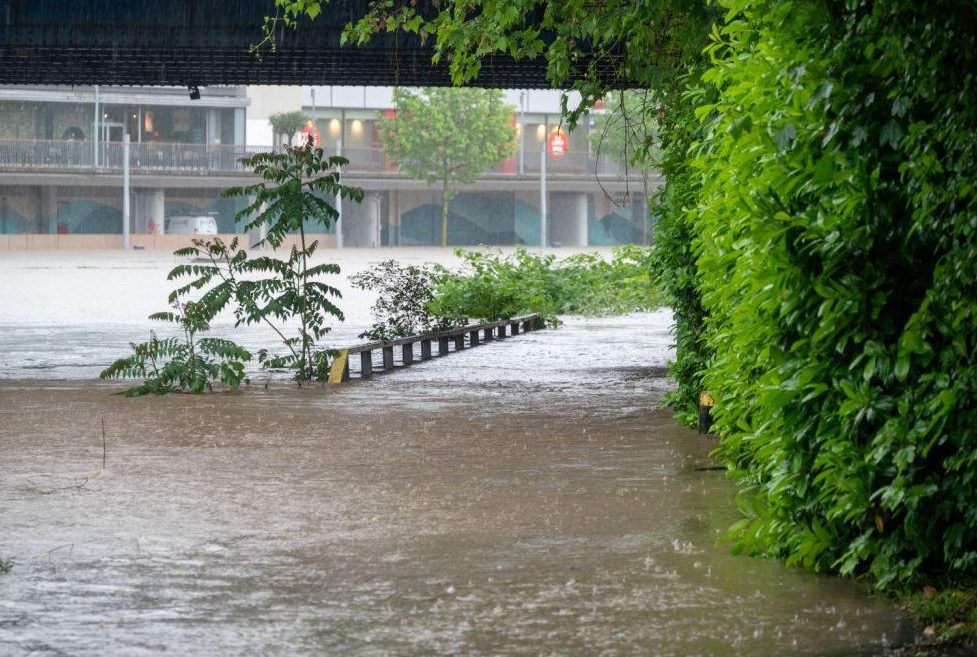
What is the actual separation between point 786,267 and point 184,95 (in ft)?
255

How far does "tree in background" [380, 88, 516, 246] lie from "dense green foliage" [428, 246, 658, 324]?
4761 centimetres

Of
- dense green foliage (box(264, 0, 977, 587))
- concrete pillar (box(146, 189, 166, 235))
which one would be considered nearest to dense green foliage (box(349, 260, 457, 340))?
dense green foliage (box(264, 0, 977, 587))

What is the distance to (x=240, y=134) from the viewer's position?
84.2m

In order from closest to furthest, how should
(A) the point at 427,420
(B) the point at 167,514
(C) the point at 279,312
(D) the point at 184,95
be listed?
→ (B) the point at 167,514 < (A) the point at 427,420 < (C) the point at 279,312 < (D) the point at 184,95

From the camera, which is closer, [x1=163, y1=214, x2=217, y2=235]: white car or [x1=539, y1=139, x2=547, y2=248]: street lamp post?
[x1=163, y1=214, x2=217, y2=235]: white car

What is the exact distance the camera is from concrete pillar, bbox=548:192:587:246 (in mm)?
92500

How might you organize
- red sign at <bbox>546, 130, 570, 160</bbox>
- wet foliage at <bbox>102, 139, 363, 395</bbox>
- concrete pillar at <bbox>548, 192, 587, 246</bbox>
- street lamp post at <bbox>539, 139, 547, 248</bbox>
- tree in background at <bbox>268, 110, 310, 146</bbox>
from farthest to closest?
concrete pillar at <bbox>548, 192, 587, 246</bbox>
red sign at <bbox>546, 130, 570, 160</bbox>
street lamp post at <bbox>539, 139, 547, 248</bbox>
tree in background at <bbox>268, 110, 310, 146</bbox>
wet foliage at <bbox>102, 139, 363, 395</bbox>

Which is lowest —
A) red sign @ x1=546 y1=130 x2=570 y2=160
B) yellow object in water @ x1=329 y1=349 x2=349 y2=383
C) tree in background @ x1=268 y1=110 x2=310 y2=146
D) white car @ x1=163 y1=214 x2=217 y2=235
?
yellow object in water @ x1=329 y1=349 x2=349 y2=383

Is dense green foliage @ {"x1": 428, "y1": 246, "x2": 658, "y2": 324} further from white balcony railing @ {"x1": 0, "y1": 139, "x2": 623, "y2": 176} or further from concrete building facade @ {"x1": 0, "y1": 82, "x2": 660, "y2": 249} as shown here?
white balcony railing @ {"x1": 0, "y1": 139, "x2": 623, "y2": 176}

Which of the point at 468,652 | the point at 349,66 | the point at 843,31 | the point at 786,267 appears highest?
the point at 349,66

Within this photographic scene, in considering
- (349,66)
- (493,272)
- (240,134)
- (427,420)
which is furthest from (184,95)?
(427,420)

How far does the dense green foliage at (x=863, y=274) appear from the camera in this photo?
607cm

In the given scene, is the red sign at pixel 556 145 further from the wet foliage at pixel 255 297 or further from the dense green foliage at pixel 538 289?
the wet foliage at pixel 255 297

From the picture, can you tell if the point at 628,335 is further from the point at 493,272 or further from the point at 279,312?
the point at 279,312
